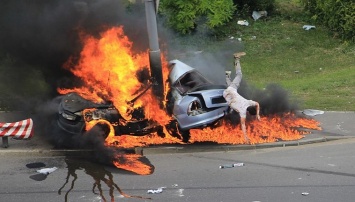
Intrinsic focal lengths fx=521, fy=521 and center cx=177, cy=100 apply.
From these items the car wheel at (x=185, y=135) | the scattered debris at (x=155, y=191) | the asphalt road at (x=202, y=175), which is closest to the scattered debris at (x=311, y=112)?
the asphalt road at (x=202, y=175)

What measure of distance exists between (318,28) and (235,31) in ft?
11.1

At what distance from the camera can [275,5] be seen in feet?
76.9

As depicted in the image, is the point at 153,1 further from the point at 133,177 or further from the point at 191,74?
the point at 133,177

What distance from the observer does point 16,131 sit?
1055 centimetres

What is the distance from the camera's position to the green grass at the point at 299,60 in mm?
14781

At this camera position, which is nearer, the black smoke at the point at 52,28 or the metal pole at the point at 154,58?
the metal pole at the point at 154,58

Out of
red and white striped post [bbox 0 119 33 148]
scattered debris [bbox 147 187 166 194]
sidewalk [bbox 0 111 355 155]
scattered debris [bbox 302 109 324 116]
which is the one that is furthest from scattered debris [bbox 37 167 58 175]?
scattered debris [bbox 302 109 324 116]

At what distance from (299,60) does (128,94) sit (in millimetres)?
9709

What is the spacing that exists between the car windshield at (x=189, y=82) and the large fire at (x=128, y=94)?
0.38 m

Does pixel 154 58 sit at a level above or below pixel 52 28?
below

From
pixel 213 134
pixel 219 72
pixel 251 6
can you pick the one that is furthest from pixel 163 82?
pixel 251 6

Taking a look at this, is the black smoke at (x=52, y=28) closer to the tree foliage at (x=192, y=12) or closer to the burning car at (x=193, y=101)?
the burning car at (x=193, y=101)

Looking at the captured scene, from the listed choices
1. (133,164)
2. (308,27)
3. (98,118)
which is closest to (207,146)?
(133,164)

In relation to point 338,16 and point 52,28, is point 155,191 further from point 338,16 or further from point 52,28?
point 338,16
